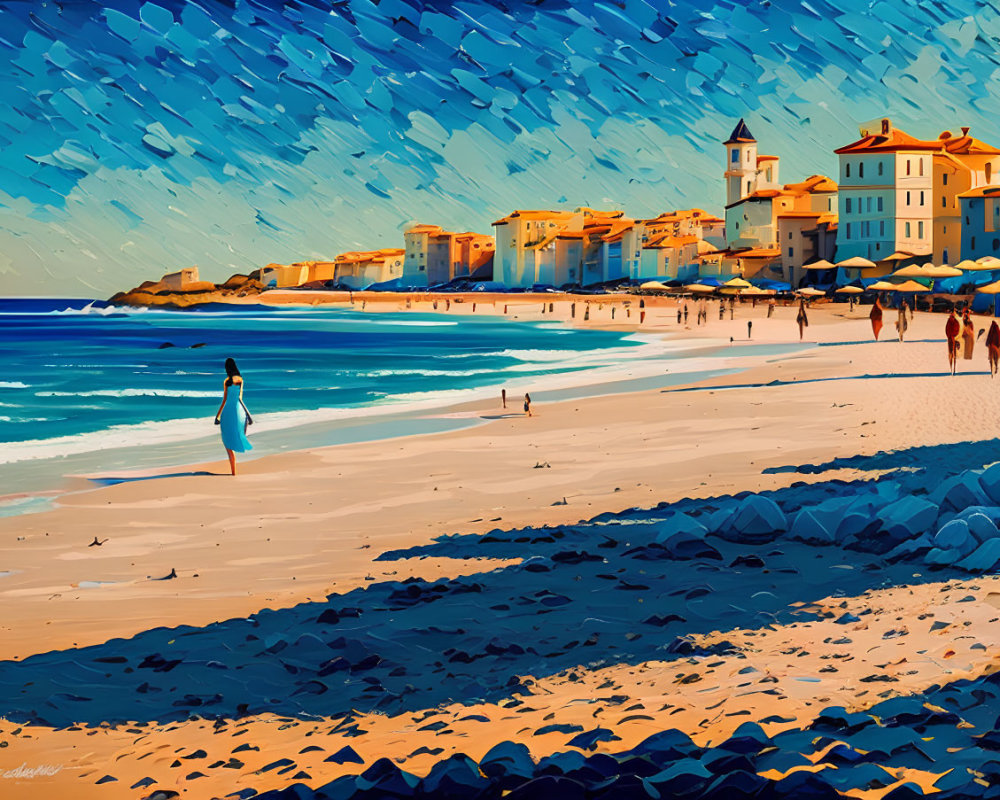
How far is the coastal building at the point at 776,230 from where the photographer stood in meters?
96.6

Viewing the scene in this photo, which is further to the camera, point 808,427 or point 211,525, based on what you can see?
point 808,427

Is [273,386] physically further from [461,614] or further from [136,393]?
[461,614]

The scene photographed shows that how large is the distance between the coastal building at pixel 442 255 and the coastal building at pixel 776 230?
230ft

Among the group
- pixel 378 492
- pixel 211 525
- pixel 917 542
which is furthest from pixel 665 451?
pixel 917 542

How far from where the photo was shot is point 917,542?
776cm

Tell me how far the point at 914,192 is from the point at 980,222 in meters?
8.91

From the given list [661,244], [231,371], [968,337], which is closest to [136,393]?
[231,371]

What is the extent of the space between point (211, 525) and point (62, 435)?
504 inches

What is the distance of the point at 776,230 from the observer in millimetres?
102125

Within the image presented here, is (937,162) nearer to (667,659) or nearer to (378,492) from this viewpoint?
(378,492)

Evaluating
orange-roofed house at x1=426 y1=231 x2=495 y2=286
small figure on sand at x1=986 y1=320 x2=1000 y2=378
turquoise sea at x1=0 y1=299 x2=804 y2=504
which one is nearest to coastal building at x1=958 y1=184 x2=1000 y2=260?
turquoise sea at x1=0 y1=299 x2=804 y2=504

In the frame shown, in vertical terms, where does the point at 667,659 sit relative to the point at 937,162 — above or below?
below

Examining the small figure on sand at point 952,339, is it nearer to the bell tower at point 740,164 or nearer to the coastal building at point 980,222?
the coastal building at point 980,222

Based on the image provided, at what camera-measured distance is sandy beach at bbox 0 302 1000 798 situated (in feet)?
16.1
